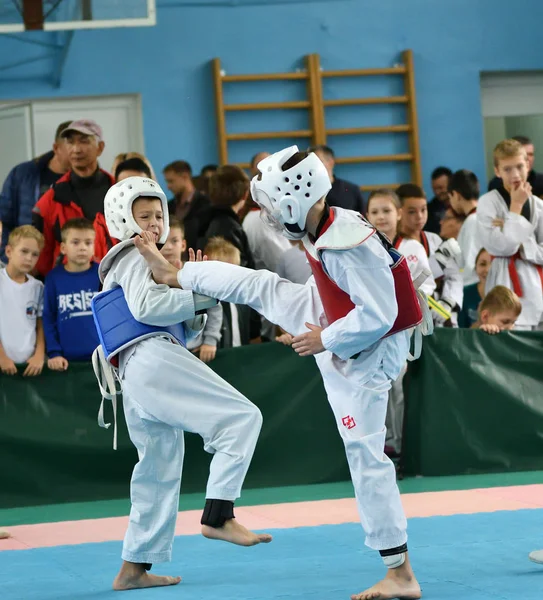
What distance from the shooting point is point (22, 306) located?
6.45 meters

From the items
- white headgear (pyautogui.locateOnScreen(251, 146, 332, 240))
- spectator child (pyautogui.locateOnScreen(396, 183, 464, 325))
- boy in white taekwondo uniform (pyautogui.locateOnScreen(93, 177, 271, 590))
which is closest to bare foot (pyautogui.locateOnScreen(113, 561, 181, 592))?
boy in white taekwondo uniform (pyautogui.locateOnScreen(93, 177, 271, 590))

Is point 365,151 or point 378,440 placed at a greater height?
point 365,151

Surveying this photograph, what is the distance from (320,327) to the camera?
12.9 feet

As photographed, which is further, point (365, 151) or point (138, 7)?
point (365, 151)

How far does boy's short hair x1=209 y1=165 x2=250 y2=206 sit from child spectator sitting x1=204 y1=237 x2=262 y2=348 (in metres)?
0.63

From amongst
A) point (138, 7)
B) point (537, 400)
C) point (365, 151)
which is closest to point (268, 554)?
point (537, 400)

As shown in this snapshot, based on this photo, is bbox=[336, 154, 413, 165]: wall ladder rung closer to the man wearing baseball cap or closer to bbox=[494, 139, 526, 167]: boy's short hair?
bbox=[494, 139, 526, 167]: boy's short hair

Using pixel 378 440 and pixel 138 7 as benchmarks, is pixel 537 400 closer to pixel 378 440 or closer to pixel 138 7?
pixel 378 440

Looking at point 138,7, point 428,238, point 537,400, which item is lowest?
point 537,400

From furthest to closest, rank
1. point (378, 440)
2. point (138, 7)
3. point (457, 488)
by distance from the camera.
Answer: point (138, 7)
point (457, 488)
point (378, 440)

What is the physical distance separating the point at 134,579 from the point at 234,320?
2.91 m

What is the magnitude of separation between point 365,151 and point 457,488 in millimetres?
6260

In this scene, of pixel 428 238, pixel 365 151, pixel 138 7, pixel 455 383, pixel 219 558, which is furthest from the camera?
pixel 365 151

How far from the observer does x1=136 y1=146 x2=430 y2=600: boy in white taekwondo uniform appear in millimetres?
3751
